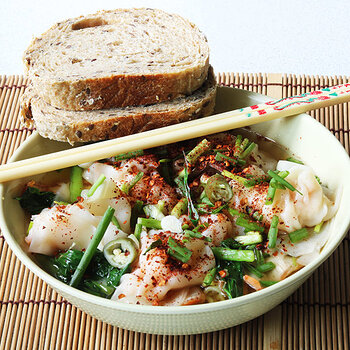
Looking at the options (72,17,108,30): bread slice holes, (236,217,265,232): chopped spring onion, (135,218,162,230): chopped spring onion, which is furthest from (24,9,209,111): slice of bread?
(236,217,265,232): chopped spring onion

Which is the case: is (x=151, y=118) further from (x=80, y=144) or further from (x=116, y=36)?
(x=116, y=36)

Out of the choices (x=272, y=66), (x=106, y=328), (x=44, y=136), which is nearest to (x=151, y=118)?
(x=44, y=136)

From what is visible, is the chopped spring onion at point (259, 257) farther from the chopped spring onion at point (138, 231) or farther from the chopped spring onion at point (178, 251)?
the chopped spring onion at point (138, 231)

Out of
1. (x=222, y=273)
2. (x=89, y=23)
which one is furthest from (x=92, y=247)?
(x=89, y=23)

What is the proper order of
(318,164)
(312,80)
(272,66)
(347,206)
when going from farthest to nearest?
1. (272,66)
2. (312,80)
3. (318,164)
4. (347,206)

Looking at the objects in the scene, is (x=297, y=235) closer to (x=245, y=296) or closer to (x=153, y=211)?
(x=245, y=296)

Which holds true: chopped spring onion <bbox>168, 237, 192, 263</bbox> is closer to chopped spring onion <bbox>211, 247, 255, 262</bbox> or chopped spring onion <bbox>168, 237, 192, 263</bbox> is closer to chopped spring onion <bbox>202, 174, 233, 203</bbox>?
chopped spring onion <bbox>211, 247, 255, 262</bbox>
